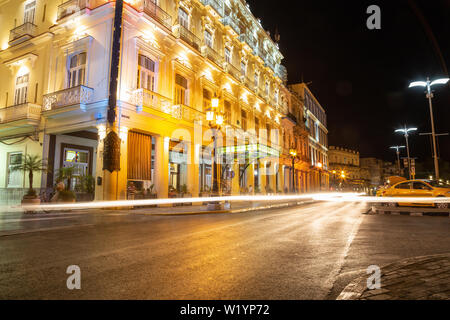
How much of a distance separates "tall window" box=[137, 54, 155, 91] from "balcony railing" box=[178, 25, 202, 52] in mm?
2957

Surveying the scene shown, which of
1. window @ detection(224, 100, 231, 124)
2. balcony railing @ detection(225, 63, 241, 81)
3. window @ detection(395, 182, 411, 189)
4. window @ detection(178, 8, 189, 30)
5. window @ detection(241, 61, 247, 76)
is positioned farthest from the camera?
window @ detection(241, 61, 247, 76)

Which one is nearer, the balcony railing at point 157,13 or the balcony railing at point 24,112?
the balcony railing at point 157,13

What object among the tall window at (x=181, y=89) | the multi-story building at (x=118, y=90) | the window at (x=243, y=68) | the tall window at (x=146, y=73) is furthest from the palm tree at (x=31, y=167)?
the window at (x=243, y=68)

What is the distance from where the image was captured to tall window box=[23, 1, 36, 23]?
19.2 meters

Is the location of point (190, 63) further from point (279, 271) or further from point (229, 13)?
point (279, 271)

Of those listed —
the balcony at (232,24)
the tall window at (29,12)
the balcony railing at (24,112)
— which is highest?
the balcony at (232,24)

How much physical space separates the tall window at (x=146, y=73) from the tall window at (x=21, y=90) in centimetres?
823

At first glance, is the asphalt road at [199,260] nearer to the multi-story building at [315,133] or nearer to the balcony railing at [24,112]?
the balcony railing at [24,112]

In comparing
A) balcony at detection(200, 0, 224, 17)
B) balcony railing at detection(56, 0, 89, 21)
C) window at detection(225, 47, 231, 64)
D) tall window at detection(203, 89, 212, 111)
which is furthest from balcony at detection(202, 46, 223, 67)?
balcony railing at detection(56, 0, 89, 21)

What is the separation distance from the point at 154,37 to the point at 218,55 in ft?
24.8

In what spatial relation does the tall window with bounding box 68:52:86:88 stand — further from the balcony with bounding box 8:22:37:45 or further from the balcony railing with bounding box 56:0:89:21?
the balcony with bounding box 8:22:37:45

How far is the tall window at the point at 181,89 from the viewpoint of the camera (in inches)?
754
